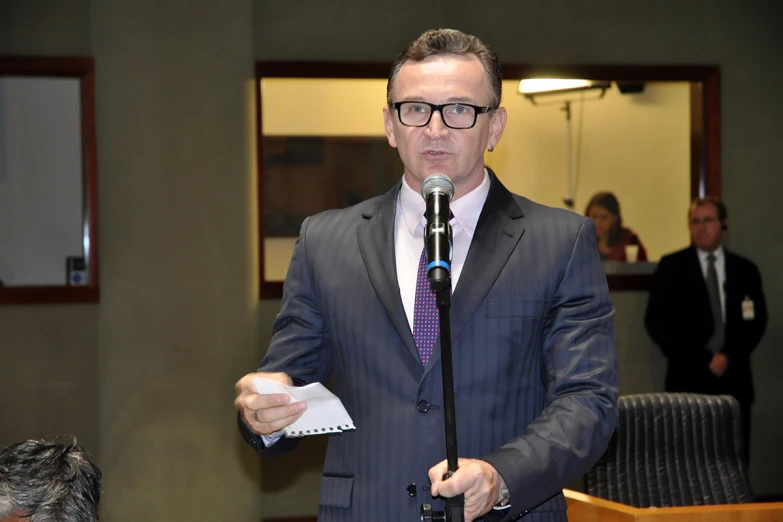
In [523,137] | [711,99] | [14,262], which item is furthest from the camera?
[523,137]

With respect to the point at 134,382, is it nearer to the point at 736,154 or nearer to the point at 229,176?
the point at 229,176

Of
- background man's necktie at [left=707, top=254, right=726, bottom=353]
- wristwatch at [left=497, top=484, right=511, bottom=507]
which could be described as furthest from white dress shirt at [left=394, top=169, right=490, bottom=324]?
background man's necktie at [left=707, top=254, right=726, bottom=353]

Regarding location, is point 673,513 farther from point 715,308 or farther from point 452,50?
point 715,308

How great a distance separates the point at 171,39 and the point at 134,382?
1.85 meters

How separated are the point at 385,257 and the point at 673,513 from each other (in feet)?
4.39

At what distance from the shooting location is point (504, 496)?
1.65 m

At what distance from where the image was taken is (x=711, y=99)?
6336 mm

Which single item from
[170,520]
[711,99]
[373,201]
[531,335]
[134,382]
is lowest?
[170,520]

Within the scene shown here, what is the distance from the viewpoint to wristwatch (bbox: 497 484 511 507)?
1.64 meters

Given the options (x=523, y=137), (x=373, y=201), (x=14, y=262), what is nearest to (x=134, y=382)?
(x=14, y=262)

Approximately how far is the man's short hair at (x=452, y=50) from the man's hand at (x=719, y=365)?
13.5 feet

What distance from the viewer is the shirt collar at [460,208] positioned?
1.99 m

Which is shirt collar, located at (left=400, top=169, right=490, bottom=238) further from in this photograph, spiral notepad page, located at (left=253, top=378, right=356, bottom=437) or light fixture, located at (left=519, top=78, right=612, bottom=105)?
light fixture, located at (left=519, top=78, right=612, bottom=105)

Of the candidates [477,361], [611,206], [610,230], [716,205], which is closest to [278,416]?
[477,361]
